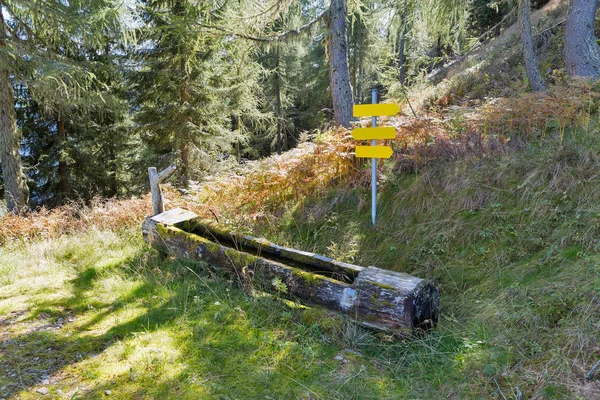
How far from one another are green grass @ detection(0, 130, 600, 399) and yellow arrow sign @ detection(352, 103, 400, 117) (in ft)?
4.18

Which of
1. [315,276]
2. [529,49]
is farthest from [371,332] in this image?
[529,49]

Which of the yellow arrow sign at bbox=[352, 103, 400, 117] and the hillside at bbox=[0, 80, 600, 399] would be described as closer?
the hillside at bbox=[0, 80, 600, 399]

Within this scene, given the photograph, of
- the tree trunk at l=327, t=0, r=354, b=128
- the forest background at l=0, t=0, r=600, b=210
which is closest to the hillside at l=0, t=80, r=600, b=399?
the tree trunk at l=327, t=0, r=354, b=128

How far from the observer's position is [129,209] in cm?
786

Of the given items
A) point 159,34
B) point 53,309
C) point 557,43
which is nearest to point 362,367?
point 53,309

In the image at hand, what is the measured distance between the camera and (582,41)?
23.9 feet

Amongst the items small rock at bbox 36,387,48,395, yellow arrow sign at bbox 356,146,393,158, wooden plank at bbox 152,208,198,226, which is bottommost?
small rock at bbox 36,387,48,395

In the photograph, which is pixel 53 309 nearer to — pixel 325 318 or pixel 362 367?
pixel 325 318

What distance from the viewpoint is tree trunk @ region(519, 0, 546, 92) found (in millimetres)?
7270

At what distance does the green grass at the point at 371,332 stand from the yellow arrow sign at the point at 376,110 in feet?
4.18

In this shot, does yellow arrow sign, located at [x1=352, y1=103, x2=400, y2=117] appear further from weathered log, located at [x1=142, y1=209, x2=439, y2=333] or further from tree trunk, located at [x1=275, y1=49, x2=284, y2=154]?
tree trunk, located at [x1=275, y1=49, x2=284, y2=154]

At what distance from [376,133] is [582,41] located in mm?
5755

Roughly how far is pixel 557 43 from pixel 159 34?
41.2 ft

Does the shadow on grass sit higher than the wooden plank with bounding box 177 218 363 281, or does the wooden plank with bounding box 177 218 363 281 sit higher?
the wooden plank with bounding box 177 218 363 281
